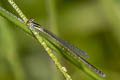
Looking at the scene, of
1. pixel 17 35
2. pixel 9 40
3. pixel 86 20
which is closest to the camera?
pixel 9 40

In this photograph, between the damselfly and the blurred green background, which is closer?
the damselfly

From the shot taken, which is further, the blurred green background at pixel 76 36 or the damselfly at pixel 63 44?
the blurred green background at pixel 76 36

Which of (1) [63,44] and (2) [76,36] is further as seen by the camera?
(2) [76,36]

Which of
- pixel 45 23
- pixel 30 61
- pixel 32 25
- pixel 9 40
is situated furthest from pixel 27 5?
pixel 32 25

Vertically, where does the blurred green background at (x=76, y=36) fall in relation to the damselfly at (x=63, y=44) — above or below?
above

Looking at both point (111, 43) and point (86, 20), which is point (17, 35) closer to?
point (86, 20)

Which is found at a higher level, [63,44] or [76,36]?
[76,36]

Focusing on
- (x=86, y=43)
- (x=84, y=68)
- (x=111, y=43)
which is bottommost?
(x=84, y=68)

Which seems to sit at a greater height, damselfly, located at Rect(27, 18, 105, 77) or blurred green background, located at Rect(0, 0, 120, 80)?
blurred green background, located at Rect(0, 0, 120, 80)
